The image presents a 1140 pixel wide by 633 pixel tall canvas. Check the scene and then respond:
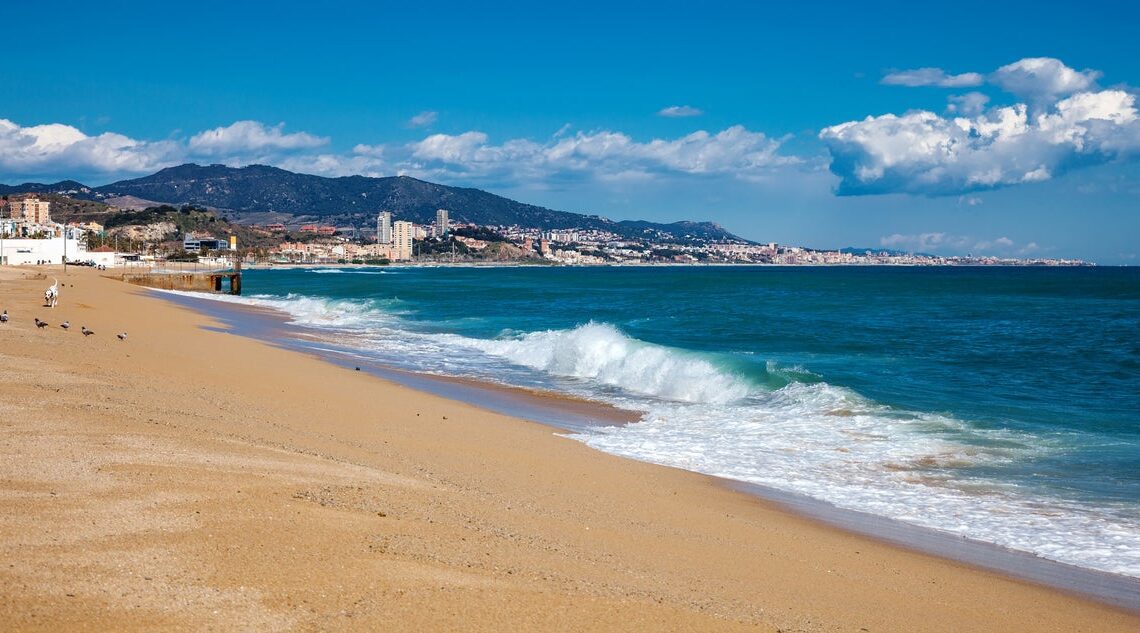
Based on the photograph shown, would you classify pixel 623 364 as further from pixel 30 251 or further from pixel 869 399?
pixel 30 251

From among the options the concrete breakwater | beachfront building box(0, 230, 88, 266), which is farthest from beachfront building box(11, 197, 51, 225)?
the concrete breakwater

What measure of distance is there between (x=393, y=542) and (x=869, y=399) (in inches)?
551

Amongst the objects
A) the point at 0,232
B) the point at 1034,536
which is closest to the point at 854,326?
the point at 1034,536

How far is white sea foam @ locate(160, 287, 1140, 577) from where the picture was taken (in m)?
9.50

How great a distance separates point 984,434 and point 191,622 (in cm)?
1348

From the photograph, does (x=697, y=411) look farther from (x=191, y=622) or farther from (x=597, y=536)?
(x=191, y=622)

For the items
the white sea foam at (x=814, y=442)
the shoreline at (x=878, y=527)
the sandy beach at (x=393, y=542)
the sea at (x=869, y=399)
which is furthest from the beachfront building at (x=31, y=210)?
the sandy beach at (x=393, y=542)

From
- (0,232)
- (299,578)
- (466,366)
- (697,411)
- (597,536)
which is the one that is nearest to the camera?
(299,578)

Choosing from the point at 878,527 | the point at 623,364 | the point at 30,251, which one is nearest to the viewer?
the point at 878,527

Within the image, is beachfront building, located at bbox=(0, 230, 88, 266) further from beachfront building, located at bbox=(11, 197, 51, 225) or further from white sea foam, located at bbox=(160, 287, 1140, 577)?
white sea foam, located at bbox=(160, 287, 1140, 577)

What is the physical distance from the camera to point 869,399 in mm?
18047

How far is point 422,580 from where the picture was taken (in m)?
5.47

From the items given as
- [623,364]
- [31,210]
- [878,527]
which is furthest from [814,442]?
[31,210]

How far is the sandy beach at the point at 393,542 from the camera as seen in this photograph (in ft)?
16.2
